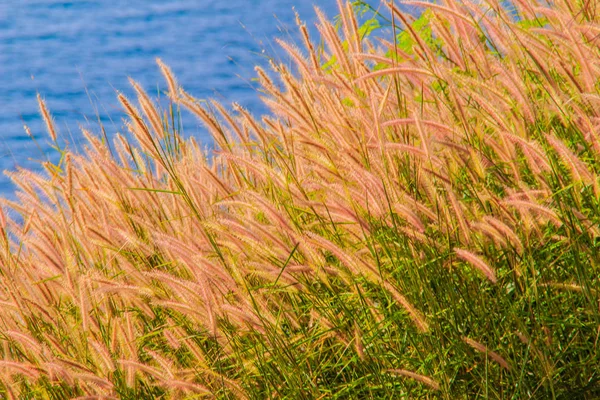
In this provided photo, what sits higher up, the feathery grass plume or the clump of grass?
the feathery grass plume

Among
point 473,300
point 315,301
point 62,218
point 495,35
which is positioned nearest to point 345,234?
point 315,301

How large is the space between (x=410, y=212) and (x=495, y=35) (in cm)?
67

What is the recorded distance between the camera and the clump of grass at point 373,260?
5.89ft

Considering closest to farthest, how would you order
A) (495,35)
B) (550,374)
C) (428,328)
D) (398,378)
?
(550,374)
(428,328)
(398,378)
(495,35)

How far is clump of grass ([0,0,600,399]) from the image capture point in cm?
180

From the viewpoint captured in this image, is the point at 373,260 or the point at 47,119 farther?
the point at 47,119

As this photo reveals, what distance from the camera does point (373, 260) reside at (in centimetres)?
203

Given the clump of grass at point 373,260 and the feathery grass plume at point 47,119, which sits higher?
the feathery grass plume at point 47,119

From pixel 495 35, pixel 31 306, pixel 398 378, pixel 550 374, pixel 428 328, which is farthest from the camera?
pixel 31 306

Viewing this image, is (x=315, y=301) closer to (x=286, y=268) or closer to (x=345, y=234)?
(x=286, y=268)

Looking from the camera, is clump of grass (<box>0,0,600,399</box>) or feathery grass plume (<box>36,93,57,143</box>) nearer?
clump of grass (<box>0,0,600,399</box>)

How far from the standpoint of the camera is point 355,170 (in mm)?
1778

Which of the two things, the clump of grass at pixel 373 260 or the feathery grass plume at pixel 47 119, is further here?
the feathery grass plume at pixel 47 119

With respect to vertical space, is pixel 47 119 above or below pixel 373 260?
above
